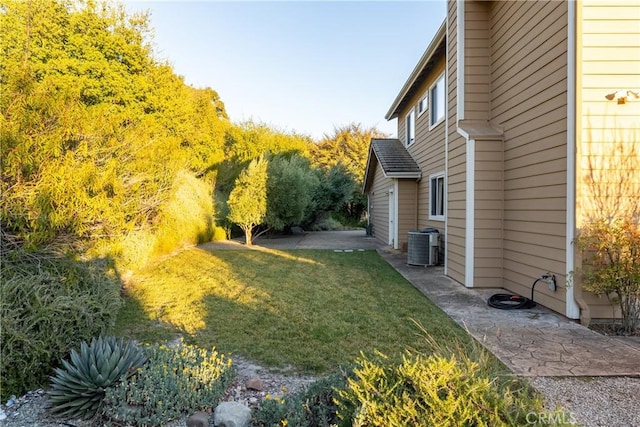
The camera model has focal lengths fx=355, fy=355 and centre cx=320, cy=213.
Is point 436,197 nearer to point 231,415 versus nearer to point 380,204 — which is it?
point 380,204

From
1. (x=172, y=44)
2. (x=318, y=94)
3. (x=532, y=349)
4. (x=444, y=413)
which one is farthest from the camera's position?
(x=318, y=94)

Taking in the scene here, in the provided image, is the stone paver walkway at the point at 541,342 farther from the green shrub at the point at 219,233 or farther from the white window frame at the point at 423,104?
the green shrub at the point at 219,233

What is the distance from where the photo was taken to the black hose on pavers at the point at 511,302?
517cm

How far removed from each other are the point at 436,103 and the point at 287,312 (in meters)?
7.39

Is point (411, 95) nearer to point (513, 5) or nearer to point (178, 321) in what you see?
point (513, 5)

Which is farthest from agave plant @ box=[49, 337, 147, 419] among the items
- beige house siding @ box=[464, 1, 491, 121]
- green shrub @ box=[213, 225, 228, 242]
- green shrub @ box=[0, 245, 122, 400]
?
green shrub @ box=[213, 225, 228, 242]

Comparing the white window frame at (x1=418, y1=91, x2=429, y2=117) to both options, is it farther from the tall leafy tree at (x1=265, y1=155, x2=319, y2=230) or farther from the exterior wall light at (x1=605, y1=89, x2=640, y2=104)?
the tall leafy tree at (x1=265, y1=155, x2=319, y2=230)

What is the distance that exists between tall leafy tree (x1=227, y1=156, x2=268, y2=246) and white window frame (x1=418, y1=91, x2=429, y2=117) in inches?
250

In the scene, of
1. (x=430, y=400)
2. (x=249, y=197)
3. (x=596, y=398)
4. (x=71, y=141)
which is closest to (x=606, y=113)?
(x=596, y=398)

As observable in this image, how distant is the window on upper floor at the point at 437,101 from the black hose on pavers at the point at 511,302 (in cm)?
521

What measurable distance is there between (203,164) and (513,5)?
14.6m

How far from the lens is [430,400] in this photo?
181 centimetres

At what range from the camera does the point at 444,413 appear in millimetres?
1741

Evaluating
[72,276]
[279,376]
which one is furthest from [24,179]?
[279,376]
